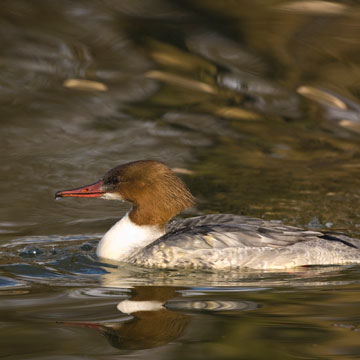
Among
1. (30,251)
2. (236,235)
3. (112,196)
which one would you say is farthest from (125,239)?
(236,235)

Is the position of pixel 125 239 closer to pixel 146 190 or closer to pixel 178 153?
pixel 146 190

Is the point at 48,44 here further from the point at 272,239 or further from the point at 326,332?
the point at 326,332

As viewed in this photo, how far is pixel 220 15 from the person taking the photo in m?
13.5

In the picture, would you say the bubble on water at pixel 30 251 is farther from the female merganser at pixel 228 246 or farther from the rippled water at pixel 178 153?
the female merganser at pixel 228 246

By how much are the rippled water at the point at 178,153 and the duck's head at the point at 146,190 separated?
0.54m

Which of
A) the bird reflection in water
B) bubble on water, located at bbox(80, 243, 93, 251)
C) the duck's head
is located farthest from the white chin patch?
the bird reflection in water

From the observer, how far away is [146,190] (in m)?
6.68

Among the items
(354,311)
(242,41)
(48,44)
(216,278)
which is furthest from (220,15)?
(354,311)

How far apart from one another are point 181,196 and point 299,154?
13.4ft

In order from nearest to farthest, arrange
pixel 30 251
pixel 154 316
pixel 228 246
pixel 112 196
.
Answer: pixel 154 316 < pixel 228 246 < pixel 30 251 < pixel 112 196

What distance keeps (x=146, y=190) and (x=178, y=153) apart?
3.64 meters

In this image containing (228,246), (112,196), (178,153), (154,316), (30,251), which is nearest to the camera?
(154,316)

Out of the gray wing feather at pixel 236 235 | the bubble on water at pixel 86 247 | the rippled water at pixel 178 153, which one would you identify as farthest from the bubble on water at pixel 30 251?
the gray wing feather at pixel 236 235

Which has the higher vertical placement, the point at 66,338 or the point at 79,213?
the point at 79,213
